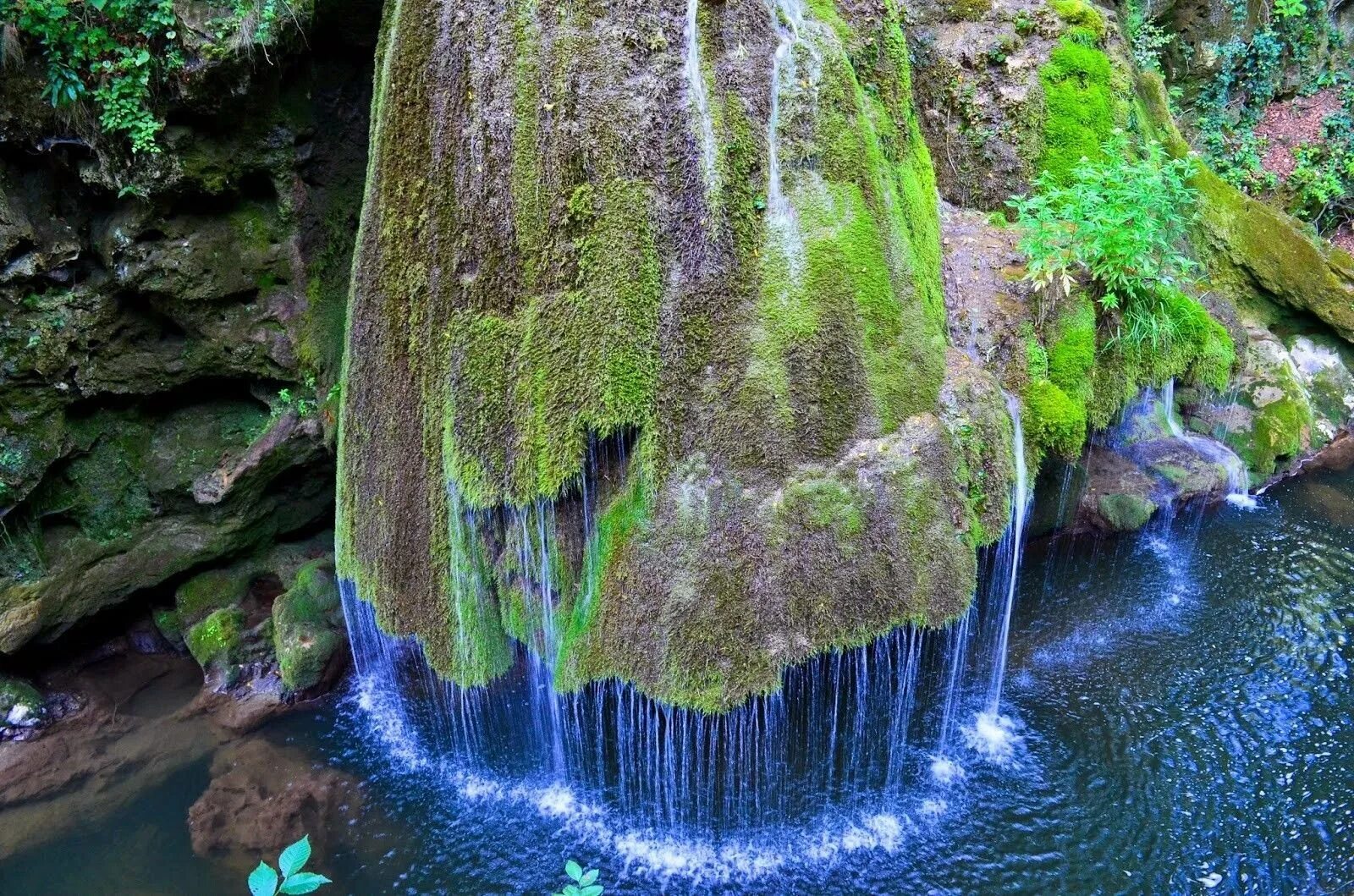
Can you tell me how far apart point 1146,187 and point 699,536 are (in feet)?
12.5

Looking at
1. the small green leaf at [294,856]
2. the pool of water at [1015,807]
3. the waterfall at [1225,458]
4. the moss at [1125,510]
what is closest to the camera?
the small green leaf at [294,856]

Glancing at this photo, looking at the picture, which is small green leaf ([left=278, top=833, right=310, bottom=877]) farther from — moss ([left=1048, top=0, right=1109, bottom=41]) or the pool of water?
moss ([left=1048, top=0, right=1109, bottom=41])

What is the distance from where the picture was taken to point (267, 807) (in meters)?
5.12

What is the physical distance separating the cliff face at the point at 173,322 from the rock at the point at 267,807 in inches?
75.0

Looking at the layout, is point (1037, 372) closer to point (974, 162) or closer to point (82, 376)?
point (974, 162)

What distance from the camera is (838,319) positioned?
420cm

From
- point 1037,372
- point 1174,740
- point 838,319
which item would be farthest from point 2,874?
point 1174,740

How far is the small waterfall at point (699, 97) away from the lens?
158 inches

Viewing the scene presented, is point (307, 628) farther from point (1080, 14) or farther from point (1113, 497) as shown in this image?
point (1080, 14)

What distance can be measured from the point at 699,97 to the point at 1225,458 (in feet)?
22.4

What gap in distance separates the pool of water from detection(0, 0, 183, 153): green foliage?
4424 mm

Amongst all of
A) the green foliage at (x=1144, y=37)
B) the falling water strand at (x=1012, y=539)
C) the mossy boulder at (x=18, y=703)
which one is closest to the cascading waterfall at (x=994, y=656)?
the falling water strand at (x=1012, y=539)

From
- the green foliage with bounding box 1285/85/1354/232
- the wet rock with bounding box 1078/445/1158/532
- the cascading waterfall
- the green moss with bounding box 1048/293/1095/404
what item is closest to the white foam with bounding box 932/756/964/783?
the cascading waterfall

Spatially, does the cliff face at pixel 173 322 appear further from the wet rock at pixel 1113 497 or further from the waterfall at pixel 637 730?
the wet rock at pixel 1113 497
